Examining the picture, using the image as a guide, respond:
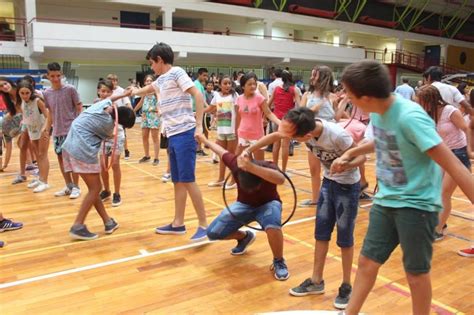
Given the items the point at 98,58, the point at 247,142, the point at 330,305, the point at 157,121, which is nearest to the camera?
the point at 330,305

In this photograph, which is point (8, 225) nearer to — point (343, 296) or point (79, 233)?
point (79, 233)

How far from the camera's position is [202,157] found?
1005cm

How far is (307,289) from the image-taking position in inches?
132

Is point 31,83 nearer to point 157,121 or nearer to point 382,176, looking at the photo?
point 157,121

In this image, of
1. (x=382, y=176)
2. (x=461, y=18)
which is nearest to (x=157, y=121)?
(x=382, y=176)

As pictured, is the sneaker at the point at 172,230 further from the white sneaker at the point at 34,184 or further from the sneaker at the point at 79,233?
the white sneaker at the point at 34,184

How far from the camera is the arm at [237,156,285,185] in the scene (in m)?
3.28

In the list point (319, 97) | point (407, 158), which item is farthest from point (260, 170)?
point (319, 97)

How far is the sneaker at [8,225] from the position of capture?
4.96m

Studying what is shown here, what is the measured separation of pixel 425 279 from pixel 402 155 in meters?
0.66

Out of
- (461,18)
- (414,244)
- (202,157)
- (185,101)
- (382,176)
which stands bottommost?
(202,157)

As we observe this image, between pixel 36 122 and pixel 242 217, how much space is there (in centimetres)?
444

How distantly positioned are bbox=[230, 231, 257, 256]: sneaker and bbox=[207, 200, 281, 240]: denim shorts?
0.31 metres

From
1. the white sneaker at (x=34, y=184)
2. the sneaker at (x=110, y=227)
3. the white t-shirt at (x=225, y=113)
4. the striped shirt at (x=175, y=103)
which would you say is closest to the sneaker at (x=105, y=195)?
the sneaker at (x=110, y=227)
